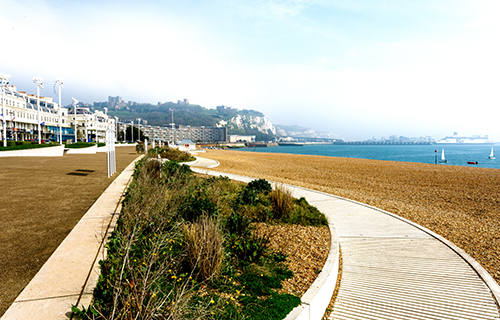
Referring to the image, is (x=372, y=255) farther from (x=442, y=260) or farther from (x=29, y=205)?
(x=29, y=205)

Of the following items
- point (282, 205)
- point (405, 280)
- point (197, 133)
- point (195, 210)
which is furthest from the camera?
point (197, 133)

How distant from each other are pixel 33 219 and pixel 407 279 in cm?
653

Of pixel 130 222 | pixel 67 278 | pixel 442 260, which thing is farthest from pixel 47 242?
pixel 442 260

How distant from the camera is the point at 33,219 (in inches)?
204

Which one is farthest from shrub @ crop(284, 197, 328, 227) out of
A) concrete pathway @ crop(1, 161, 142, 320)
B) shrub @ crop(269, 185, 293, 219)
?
concrete pathway @ crop(1, 161, 142, 320)

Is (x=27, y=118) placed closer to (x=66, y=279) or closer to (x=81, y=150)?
(x=81, y=150)

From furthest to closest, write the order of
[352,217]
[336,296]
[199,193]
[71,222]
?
[352,217] < [199,193] < [71,222] < [336,296]

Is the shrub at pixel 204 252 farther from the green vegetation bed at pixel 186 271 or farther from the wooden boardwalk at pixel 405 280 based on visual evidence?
the wooden boardwalk at pixel 405 280

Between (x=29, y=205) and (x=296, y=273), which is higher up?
(x=29, y=205)

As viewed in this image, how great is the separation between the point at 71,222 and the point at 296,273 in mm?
4129

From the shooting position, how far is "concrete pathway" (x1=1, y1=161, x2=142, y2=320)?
2.41 meters

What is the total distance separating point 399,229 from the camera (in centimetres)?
628

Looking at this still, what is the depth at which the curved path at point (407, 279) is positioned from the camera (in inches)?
132

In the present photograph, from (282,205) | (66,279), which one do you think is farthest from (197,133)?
(66,279)
